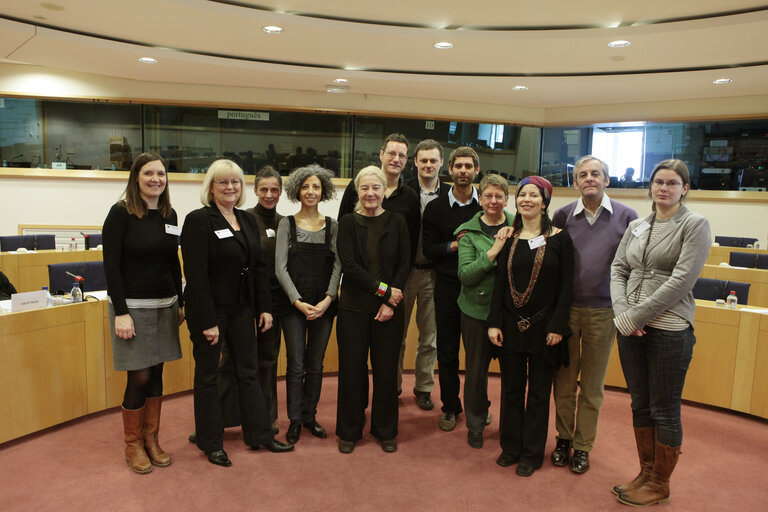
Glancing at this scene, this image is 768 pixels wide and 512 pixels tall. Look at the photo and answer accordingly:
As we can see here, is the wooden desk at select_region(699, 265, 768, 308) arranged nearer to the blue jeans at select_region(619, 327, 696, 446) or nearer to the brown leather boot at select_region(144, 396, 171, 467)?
the blue jeans at select_region(619, 327, 696, 446)

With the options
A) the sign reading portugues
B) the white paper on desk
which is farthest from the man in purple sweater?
the sign reading portugues

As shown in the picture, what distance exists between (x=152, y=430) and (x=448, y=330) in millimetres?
1783

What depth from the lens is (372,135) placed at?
8.61m

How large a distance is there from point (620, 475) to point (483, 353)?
96 cm

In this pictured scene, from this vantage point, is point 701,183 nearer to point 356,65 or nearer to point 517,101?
point 517,101

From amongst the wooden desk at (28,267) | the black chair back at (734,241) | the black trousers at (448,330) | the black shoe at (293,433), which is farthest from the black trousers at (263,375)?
the black chair back at (734,241)

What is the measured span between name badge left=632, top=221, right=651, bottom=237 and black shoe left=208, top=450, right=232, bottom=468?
2402 mm

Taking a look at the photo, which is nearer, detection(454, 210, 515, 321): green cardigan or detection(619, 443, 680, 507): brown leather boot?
detection(619, 443, 680, 507): brown leather boot

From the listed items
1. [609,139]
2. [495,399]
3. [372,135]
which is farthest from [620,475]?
[609,139]

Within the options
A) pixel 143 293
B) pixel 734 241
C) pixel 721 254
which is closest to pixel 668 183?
pixel 143 293

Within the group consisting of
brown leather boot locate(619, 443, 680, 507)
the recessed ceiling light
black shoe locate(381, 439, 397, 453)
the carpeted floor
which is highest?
the recessed ceiling light

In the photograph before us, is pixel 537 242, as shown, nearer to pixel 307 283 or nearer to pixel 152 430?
pixel 307 283

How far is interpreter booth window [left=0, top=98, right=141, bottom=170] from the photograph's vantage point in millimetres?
7555

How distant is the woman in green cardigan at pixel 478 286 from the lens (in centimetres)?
304
